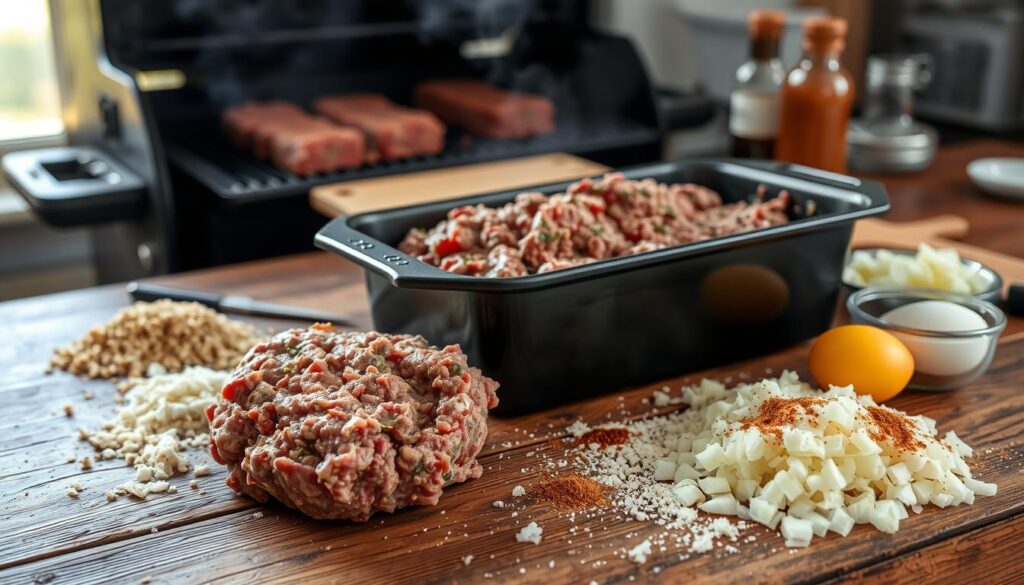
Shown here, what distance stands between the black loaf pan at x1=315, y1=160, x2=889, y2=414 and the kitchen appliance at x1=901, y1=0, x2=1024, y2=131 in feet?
9.25

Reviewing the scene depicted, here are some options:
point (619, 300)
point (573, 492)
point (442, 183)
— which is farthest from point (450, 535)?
point (442, 183)

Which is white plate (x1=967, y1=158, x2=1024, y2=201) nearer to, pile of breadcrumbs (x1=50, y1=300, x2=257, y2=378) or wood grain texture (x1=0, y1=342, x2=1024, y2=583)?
wood grain texture (x1=0, y1=342, x2=1024, y2=583)

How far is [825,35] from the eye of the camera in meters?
2.04

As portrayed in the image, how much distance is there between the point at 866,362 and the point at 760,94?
981 millimetres

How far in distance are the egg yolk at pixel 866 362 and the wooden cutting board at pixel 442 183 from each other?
90 centimetres

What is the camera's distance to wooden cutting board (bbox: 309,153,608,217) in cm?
211

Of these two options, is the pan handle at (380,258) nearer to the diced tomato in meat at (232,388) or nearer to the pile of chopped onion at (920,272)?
the diced tomato in meat at (232,388)

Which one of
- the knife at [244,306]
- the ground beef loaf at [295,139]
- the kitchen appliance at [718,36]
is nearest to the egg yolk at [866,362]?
the knife at [244,306]

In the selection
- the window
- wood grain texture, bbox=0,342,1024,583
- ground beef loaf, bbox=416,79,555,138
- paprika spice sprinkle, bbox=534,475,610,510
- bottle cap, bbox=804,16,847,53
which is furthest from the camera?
the window

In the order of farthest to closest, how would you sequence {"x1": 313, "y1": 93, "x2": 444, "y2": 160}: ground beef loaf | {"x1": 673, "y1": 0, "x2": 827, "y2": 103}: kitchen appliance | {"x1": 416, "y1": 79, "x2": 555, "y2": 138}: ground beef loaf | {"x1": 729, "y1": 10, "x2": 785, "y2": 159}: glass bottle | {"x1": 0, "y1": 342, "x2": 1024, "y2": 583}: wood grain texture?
{"x1": 673, "y1": 0, "x2": 827, "y2": 103}: kitchen appliance → {"x1": 416, "y1": 79, "x2": 555, "y2": 138}: ground beef loaf → {"x1": 313, "y1": 93, "x2": 444, "y2": 160}: ground beef loaf → {"x1": 729, "y1": 10, "x2": 785, "y2": 159}: glass bottle → {"x1": 0, "y1": 342, "x2": 1024, "y2": 583}: wood grain texture

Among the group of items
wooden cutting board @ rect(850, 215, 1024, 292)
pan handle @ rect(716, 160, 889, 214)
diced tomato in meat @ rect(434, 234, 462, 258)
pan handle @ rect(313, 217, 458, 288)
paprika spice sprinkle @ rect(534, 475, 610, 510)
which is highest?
pan handle @ rect(716, 160, 889, 214)

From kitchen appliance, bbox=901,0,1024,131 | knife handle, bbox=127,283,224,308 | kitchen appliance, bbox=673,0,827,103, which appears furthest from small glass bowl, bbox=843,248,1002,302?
kitchen appliance, bbox=901,0,1024,131

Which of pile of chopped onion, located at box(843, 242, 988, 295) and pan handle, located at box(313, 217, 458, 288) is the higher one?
pan handle, located at box(313, 217, 458, 288)

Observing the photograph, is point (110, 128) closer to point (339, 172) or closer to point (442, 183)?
point (339, 172)
